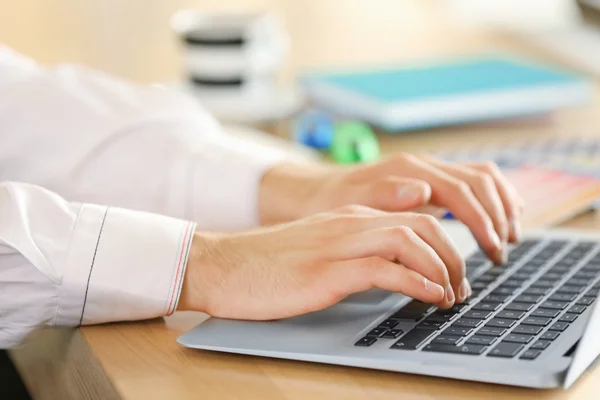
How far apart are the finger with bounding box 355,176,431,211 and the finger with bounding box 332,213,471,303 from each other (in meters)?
0.10

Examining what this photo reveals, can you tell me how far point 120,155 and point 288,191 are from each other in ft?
0.54

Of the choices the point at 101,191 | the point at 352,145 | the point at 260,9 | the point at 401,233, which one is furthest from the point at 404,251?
the point at 260,9

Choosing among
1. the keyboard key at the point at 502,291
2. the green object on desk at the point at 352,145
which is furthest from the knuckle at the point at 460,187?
the green object on desk at the point at 352,145

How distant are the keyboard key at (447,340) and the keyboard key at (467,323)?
22 millimetres

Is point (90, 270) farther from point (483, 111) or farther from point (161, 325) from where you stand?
point (483, 111)

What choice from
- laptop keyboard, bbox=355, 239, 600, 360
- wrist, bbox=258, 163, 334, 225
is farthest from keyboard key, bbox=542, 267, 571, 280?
wrist, bbox=258, 163, 334, 225

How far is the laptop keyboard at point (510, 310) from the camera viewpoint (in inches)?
21.7

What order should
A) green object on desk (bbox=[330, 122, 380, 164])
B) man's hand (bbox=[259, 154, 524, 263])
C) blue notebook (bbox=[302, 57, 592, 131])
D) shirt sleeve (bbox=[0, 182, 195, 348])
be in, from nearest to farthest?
shirt sleeve (bbox=[0, 182, 195, 348]) → man's hand (bbox=[259, 154, 524, 263]) → green object on desk (bbox=[330, 122, 380, 164]) → blue notebook (bbox=[302, 57, 592, 131])

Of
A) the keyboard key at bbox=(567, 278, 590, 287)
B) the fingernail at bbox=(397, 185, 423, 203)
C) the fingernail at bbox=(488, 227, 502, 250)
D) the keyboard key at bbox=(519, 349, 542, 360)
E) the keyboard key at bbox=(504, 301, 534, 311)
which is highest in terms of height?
the fingernail at bbox=(397, 185, 423, 203)

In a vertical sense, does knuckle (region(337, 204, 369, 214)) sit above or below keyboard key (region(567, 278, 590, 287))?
above

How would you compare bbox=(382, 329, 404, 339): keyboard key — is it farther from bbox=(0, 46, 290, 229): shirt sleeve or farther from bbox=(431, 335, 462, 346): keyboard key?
bbox=(0, 46, 290, 229): shirt sleeve

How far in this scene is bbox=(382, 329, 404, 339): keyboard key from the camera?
1.88 feet

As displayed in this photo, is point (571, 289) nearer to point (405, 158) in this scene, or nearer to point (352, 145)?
point (405, 158)

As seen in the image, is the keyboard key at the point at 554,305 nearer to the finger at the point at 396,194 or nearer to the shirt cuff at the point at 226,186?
the finger at the point at 396,194
